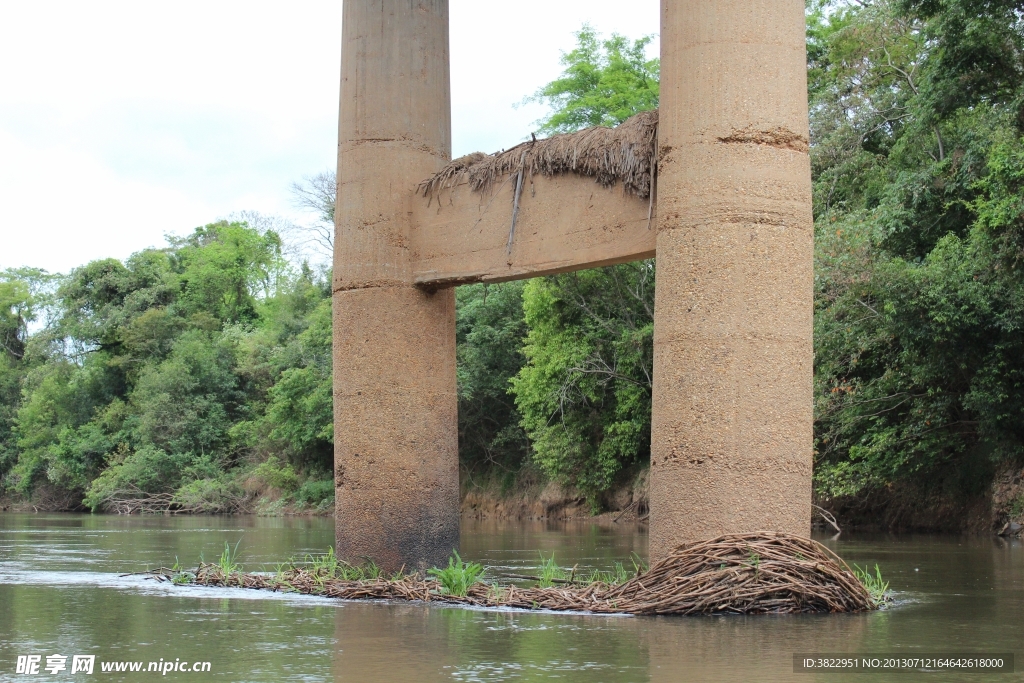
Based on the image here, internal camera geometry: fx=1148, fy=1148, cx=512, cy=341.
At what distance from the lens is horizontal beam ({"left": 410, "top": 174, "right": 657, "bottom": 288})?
10117 mm

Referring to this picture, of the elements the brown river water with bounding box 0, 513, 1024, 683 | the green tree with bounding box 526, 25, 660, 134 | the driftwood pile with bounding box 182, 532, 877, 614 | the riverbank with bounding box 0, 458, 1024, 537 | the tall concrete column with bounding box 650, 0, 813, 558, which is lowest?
the riverbank with bounding box 0, 458, 1024, 537

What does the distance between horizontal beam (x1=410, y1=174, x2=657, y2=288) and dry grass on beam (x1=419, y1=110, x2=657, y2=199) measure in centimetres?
9

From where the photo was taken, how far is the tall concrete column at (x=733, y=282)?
8.67 meters

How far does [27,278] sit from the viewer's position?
6119cm

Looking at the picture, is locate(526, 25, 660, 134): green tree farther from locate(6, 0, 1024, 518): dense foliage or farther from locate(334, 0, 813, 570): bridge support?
locate(334, 0, 813, 570): bridge support

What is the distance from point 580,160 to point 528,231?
33.4 inches

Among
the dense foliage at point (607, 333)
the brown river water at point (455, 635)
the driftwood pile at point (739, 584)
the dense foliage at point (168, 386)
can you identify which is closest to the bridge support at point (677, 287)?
the driftwood pile at point (739, 584)

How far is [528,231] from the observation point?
35.3 feet

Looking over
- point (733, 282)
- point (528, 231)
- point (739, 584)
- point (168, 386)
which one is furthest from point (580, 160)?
point (168, 386)

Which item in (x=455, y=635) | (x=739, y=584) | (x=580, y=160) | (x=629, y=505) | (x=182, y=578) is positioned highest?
(x=580, y=160)

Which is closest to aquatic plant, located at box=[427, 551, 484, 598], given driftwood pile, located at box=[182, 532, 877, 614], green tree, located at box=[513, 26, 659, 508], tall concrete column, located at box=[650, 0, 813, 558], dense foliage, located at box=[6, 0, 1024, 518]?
driftwood pile, located at box=[182, 532, 877, 614]

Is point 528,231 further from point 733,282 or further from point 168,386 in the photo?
point 168,386

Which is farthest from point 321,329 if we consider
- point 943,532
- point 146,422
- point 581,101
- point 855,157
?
point 943,532

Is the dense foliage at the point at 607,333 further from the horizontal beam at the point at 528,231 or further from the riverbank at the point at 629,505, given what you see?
the horizontal beam at the point at 528,231
